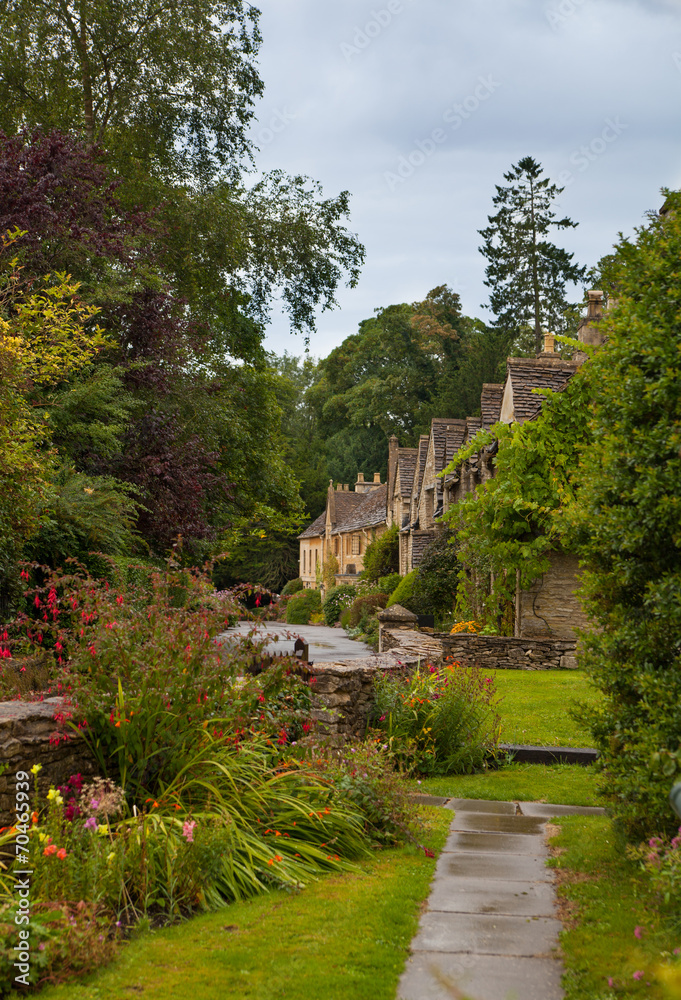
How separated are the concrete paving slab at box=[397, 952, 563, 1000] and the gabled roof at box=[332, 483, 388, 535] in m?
44.6

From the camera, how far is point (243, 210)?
23.2 m

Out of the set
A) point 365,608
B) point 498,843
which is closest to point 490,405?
point 365,608

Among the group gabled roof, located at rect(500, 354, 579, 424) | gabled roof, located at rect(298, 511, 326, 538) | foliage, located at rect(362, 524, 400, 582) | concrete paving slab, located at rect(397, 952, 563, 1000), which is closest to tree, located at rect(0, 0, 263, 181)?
gabled roof, located at rect(500, 354, 579, 424)

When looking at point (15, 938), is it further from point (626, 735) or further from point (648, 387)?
point (648, 387)

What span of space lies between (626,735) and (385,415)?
56.7 metres

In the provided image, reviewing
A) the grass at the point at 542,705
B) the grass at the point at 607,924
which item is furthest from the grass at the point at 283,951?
the grass at the point at 542,705

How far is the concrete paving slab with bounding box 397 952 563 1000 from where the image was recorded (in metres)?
4.05

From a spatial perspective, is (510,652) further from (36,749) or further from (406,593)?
(36,749)

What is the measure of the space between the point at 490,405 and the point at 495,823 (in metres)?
22.0

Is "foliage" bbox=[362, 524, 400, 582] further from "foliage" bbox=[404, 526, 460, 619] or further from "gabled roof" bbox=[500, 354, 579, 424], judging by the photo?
"gabled roof" bbox=[500, 354, 579, 424]

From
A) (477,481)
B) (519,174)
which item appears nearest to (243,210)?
(477,481)

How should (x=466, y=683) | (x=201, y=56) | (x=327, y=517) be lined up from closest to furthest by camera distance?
(x=466, y=683), (x=201, y=56), (x=327, y=517)

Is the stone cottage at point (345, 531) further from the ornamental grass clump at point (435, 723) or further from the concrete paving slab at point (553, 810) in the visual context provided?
the concrete paving slab at point (553, 810)

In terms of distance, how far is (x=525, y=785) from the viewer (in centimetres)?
923
